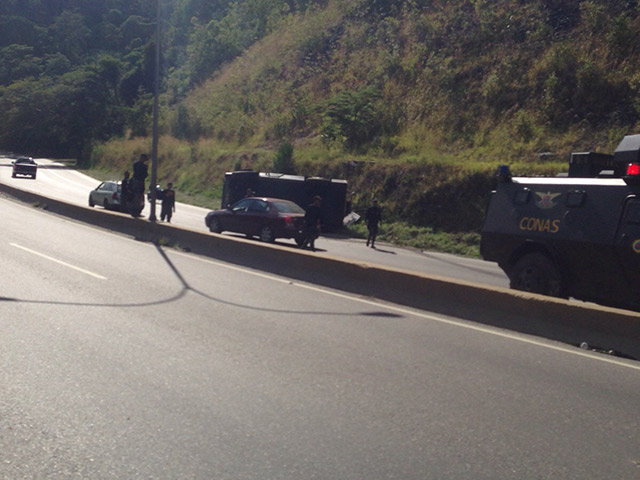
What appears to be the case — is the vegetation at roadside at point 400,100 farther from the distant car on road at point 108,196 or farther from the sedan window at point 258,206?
the distant car on road at point 108,196

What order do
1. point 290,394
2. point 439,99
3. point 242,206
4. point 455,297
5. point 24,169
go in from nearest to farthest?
1. point 290,394
2. point 455,297
3. point 242,206
4. point 439,99
5. point 24,169

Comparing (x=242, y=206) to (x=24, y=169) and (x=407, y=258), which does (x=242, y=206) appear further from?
(x=24, y=169)

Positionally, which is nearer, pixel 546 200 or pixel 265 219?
pixel 546 200

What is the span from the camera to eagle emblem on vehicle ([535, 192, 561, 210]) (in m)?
11.0

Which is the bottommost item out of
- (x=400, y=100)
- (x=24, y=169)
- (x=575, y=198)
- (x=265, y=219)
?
(x=24, y=169)

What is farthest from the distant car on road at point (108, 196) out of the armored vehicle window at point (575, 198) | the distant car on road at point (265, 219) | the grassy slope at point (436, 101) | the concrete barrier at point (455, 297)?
the armored vehicle window at point (575, 198)

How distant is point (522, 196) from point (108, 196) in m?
21.8

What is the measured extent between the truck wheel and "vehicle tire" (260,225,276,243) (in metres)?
11.5

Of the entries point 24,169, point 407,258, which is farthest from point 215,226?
point 24,169

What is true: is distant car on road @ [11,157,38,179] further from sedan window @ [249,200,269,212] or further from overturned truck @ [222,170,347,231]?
sedan window @ [249,200,269,212]

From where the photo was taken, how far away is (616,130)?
96.7 ft

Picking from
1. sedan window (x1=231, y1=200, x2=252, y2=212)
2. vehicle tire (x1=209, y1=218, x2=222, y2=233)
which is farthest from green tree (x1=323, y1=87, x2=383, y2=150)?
sedan window (x1=231, y1=200, x2=252, y2=212)

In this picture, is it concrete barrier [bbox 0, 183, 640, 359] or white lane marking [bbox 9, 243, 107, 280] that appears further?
white lane marking [bbox 9, 243, 107, 280]

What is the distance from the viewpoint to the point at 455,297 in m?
9.65
